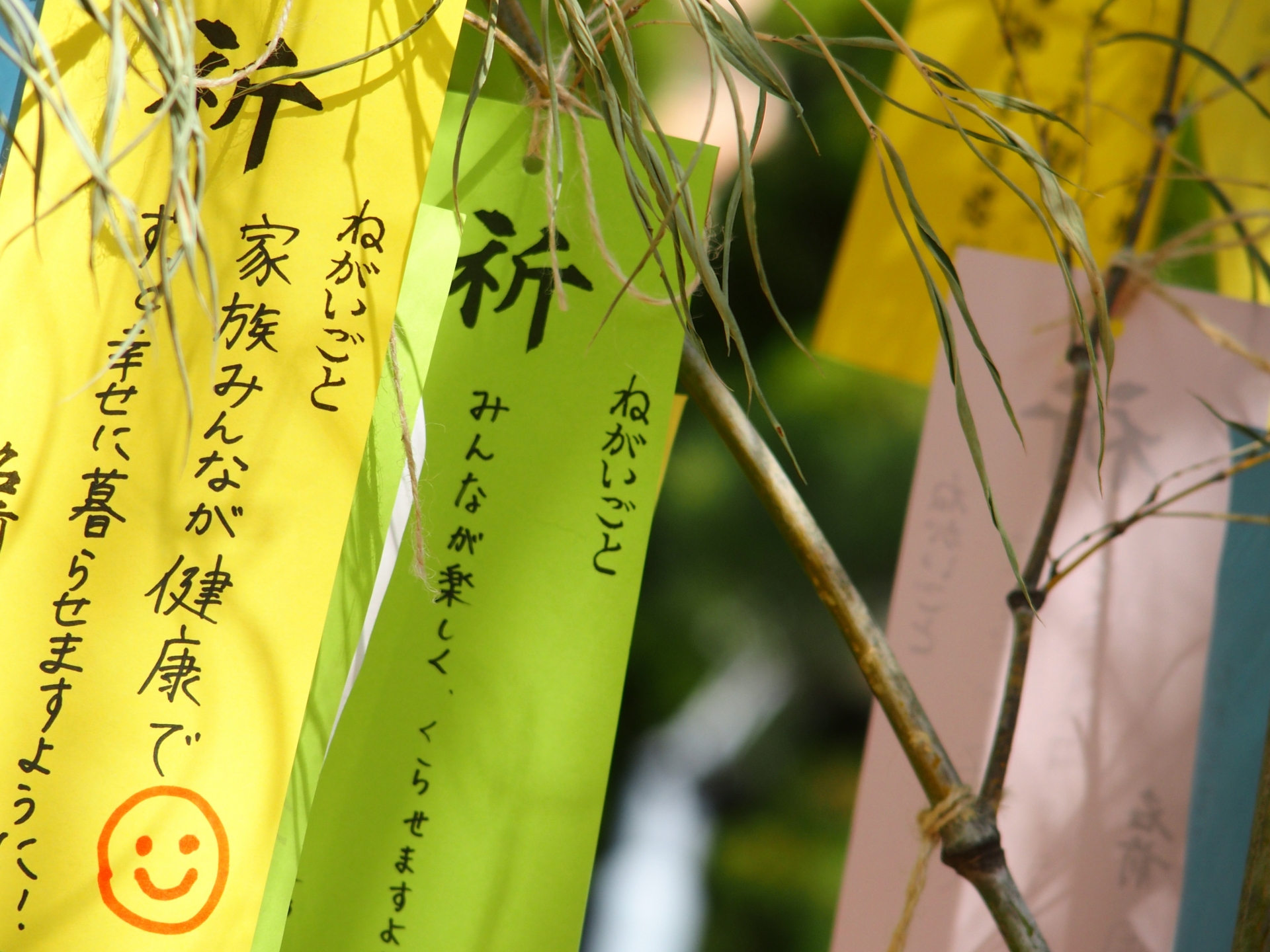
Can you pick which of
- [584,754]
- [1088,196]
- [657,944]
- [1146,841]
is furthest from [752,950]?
[1088,196]

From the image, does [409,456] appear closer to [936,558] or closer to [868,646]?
[868,646]

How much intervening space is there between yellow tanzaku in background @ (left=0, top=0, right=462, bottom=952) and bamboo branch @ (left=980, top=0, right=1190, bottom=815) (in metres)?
0.26

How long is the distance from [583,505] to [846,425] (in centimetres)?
45

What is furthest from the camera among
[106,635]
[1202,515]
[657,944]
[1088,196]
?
[657,944]

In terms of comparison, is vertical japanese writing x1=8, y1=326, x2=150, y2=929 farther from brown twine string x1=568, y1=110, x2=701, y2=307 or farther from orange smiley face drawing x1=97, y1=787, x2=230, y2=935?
brown twine string x1=568, y1=110, x2=701, y2=307

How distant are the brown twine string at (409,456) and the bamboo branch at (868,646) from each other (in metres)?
0.12

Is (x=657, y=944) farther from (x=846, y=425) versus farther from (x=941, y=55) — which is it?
(x=941, y=55)

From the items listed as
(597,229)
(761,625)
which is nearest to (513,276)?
(597,229)

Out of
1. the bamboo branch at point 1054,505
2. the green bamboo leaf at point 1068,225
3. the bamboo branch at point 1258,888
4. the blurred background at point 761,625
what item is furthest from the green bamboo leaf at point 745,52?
the blurred background at point 761,625

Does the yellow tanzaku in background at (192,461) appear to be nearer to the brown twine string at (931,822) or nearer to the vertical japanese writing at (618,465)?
the vertical japanese writing at (618,465)

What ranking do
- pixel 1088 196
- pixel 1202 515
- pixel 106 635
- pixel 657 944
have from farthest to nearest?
1. pixel 657 944
2. pixel 1088 196
3. pixel 1202 515
4. pixel 106 635

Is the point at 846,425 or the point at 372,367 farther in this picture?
the point at 846,425

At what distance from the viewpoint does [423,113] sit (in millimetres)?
354

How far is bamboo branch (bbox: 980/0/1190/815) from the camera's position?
406mm
